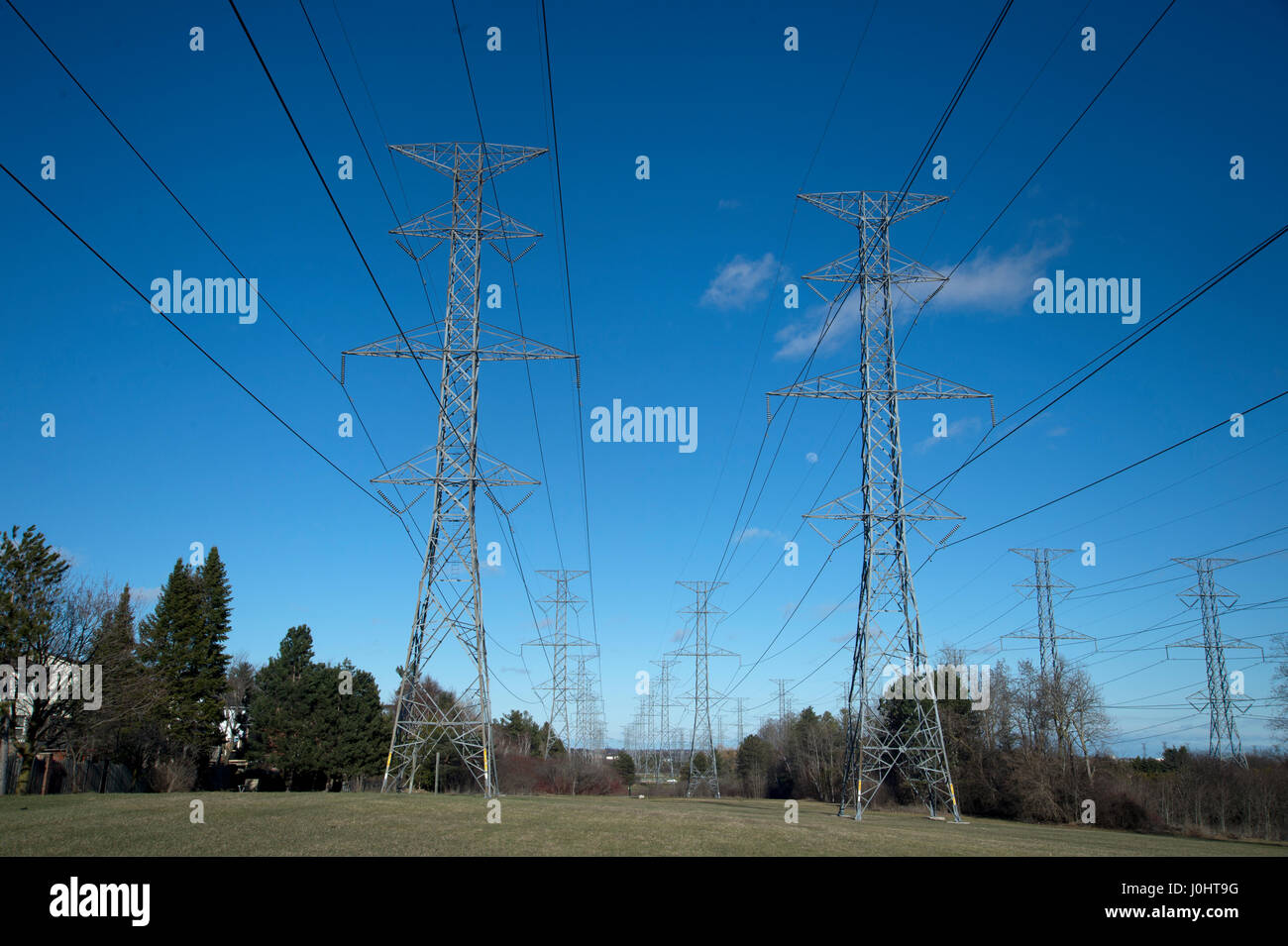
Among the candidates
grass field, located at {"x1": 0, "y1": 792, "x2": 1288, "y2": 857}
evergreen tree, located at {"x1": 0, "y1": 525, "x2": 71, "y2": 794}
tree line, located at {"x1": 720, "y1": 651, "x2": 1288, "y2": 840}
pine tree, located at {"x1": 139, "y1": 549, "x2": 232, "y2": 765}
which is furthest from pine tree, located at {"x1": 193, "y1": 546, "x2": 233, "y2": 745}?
tree line, located at {"x1": 720, "y1": 651, "x2": 1288, "y2": 840}

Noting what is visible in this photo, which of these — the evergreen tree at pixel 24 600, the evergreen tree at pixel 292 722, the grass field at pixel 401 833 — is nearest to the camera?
the grass field at pixel 401 833

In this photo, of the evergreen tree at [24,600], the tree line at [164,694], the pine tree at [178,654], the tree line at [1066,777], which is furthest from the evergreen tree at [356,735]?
the tree line at [1066,777]

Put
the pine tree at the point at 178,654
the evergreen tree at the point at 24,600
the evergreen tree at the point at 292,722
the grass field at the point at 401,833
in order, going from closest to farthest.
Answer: the grass field at the point at 401,833
the evergreen tree at the point at 24,600
the pine tree at the point at 178,654
the evergreen tree at the point at 292,722

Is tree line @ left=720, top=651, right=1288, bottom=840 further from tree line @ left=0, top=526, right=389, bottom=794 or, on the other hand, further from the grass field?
tree line @ left=0, top=526, right=389, bottom=794

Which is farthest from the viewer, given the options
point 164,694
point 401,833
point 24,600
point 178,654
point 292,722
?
point 292,722

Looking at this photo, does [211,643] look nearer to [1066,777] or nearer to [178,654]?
[178,654]

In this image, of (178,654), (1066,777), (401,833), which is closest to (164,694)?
(178,654)

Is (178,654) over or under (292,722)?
over

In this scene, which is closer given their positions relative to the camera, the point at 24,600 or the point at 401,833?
the point at 401,833

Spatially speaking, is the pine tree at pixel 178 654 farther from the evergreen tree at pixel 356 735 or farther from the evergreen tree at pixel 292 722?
the evergreen tree at pixel 356 735
